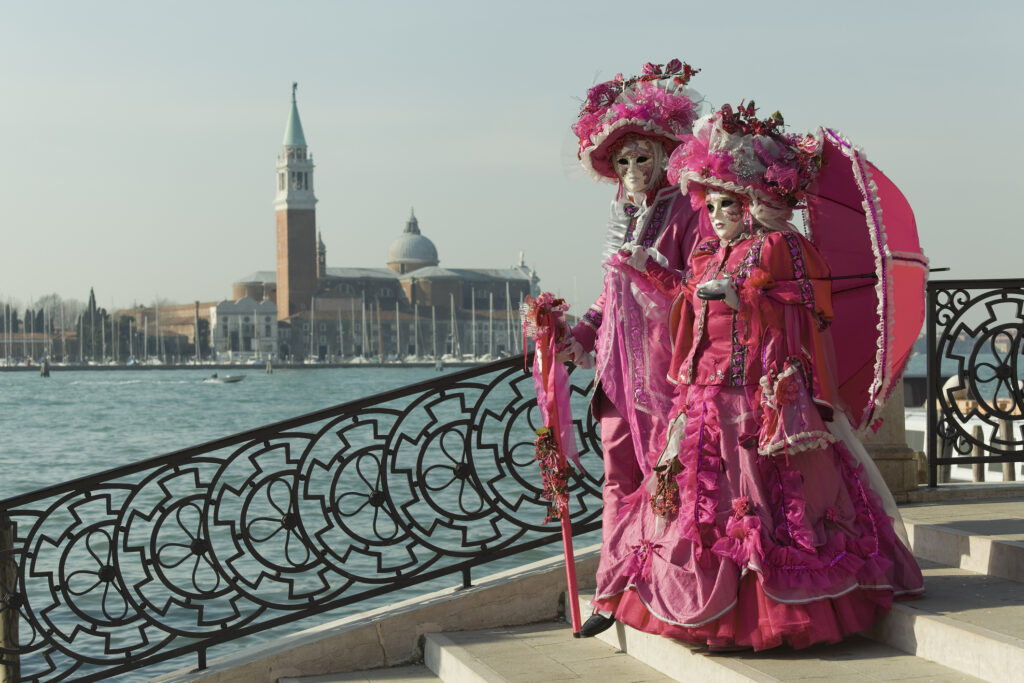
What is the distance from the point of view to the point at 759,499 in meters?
3.30

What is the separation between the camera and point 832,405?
11.2 feet

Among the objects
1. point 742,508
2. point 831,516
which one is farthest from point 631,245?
point 831,516

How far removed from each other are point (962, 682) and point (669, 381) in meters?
1.21

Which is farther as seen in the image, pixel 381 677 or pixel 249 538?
pixel 249 538

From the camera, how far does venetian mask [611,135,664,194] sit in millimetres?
3875

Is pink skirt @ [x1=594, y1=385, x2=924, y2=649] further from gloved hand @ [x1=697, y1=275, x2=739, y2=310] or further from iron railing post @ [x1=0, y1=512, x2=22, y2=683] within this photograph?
iron railing post @ [x1=0, y1=512, x2=22, y2=683]

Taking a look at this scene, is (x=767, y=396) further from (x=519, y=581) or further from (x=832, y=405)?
(x=519, y=581)

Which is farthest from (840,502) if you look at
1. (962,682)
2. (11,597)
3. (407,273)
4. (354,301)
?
(407,273)

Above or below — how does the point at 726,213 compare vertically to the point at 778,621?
above

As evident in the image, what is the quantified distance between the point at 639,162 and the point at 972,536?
5.60 feet

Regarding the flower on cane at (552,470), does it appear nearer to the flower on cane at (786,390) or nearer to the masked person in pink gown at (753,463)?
the masked person in pink gown at (753,463)

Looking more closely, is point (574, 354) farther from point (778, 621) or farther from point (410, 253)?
point (410, 253)

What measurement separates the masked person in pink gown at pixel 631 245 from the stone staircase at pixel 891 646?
0.71ft

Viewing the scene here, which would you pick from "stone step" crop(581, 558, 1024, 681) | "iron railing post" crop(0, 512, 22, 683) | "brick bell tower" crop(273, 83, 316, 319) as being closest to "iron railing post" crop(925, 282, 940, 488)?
"stone step" crop(581, 558, 1024, 681)
